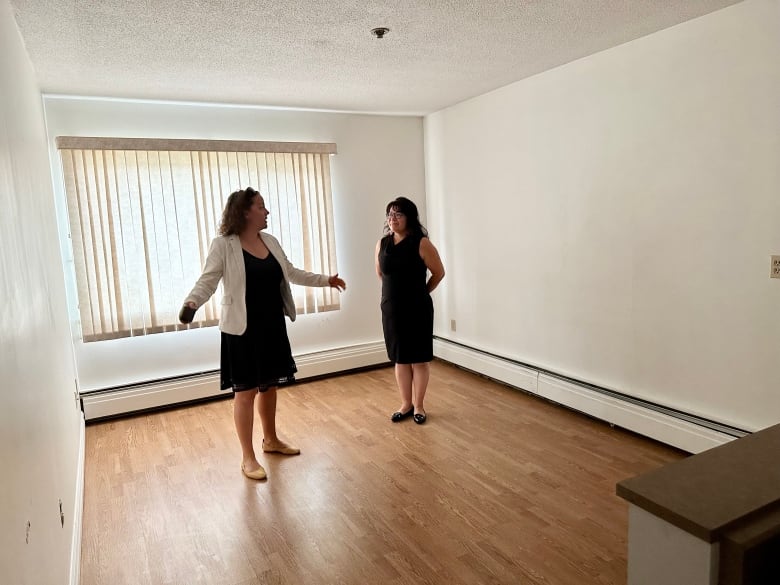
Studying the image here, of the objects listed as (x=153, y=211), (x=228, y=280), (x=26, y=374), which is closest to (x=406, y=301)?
Result: (x=228, y=280)

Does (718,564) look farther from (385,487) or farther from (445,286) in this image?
(445,286)

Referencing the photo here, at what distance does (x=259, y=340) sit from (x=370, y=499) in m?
0.99

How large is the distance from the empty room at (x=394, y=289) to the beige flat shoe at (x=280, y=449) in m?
0.01

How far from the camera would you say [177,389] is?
4.36m

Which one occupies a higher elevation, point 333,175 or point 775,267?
point 333,175

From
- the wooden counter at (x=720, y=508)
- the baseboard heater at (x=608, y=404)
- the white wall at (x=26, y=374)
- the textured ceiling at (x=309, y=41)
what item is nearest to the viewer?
the wooden counter at (x=720, y=508)

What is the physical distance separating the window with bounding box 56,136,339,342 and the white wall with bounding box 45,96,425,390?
12 cm

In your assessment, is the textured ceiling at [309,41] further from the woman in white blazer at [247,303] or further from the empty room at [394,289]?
the woman in white blazer at [247,303]

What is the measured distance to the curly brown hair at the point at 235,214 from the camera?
9.54ft

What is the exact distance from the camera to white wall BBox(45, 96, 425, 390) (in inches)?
→ 161

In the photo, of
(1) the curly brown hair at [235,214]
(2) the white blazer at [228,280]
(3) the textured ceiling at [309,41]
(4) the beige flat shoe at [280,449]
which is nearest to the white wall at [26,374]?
(3) the textured ceiling at [309,41]

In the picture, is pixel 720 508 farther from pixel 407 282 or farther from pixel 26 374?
pixel 407 282

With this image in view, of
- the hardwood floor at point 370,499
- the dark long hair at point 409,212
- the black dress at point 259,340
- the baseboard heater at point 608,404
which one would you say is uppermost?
the dark long hair at point 409,212

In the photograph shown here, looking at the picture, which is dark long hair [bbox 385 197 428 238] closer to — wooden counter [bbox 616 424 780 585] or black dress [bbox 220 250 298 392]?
black dress [bbox 220 250 298 392]
